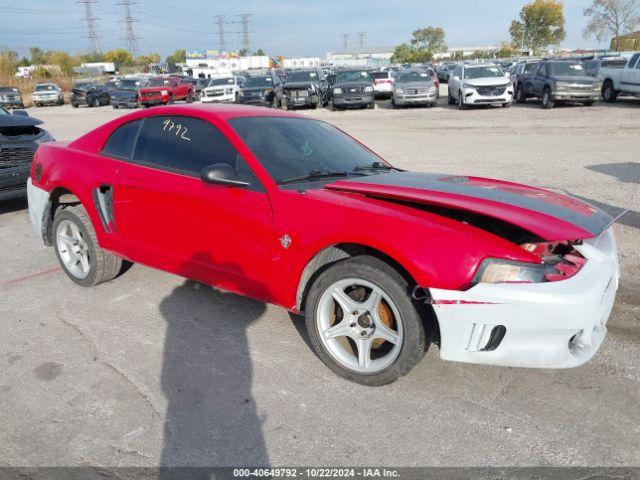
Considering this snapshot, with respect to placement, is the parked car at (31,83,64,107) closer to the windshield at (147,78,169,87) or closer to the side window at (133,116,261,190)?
the windshield at (147,78,169,87)

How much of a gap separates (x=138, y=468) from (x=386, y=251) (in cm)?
161

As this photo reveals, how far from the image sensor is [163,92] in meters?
29.2

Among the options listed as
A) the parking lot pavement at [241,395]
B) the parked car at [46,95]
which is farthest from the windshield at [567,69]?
the parked car at [46,95]

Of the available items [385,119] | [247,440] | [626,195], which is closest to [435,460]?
[247,440]

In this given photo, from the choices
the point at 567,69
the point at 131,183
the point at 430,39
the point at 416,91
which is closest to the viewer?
the point at 131,183

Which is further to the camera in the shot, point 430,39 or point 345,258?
point 430,39

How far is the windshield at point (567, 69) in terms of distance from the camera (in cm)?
1986

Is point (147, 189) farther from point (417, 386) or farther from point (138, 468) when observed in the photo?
point (417, 386)

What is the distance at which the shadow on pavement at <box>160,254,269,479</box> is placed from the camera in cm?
263

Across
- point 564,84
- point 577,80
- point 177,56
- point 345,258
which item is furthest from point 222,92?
point 177,56

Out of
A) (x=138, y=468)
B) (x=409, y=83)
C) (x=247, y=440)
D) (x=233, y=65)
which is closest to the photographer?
(x=138, y=468)

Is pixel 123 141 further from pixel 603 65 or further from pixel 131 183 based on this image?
pixel 603 65

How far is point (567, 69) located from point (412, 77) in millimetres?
6284

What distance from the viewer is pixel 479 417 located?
286 cm
